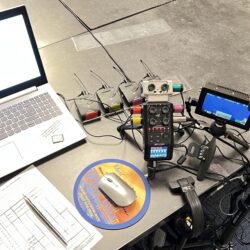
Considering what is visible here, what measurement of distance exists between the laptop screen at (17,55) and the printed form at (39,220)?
31 centimetres

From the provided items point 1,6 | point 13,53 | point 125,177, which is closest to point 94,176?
point 125,177

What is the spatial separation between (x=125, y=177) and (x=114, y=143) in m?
0.13

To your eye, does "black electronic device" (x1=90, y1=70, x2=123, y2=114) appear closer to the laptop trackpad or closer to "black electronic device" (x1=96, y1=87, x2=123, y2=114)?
"black electronic device" (x1=96, y1=87, x2=123, y2=114)

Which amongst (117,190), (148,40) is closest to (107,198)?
(117,190)

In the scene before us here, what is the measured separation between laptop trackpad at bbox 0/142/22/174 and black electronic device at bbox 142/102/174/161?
36 cm

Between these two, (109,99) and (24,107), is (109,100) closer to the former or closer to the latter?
(109,99)

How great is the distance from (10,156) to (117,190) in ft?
1.06

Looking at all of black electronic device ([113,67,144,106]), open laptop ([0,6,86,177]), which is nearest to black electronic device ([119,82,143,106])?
black electronic device ([113,67,144,106])

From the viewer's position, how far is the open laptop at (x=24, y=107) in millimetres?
967

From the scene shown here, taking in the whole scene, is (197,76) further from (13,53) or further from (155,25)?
(13,53)

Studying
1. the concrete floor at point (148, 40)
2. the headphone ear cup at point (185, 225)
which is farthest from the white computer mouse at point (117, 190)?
the concrete floor at point (148, 40)

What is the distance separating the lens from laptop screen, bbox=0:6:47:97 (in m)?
0.96

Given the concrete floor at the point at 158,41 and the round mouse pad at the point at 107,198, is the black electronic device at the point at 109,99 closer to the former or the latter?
the concrete floor at the point at 158,41

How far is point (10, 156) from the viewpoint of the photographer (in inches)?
38.0
